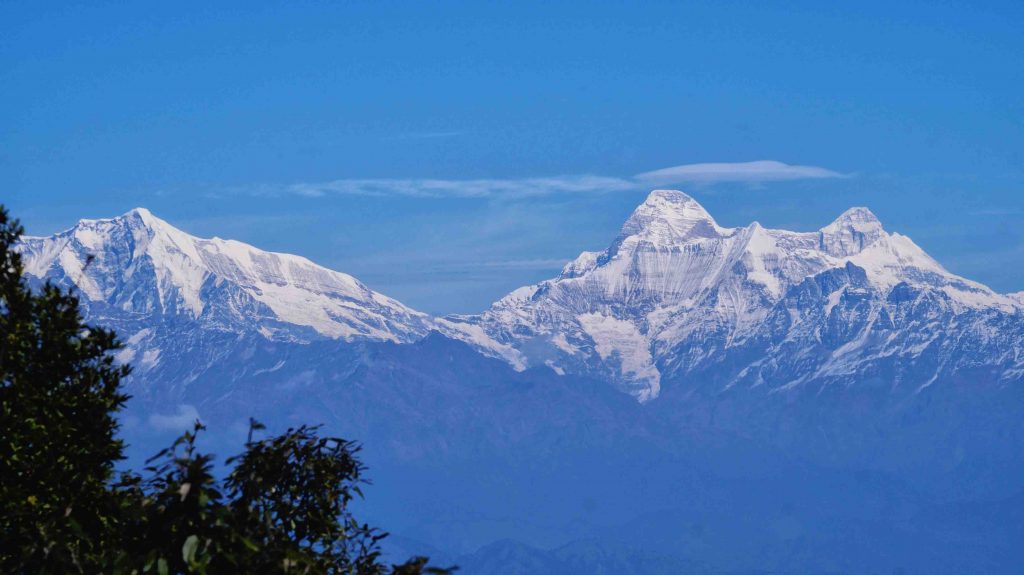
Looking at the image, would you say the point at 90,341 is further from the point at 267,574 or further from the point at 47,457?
the point at 267,574

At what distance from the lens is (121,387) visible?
35250mm

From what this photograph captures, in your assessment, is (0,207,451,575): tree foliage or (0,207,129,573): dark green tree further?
(0,207,129,573): dark green tree

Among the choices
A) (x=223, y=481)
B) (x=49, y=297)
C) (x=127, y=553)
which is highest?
(x=49, y=297)

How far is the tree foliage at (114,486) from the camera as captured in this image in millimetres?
23094

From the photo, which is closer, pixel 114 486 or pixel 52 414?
pixel 114 486

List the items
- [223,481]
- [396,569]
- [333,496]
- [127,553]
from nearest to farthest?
1. [127,553]
2. [396,569]
3. [223,481]
4. [333,496]

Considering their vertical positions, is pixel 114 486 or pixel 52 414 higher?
pixel 52 414

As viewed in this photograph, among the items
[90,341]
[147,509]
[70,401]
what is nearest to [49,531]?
[147,509]

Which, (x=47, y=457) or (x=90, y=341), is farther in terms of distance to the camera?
(x=90, y=341)

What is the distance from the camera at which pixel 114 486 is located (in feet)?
99.4

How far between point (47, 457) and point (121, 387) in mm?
5122

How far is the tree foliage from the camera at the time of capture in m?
23.1

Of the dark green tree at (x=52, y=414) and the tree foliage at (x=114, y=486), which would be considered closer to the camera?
the tree foliage at (x=114, y=486)

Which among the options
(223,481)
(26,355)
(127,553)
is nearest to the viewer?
(127,553)
